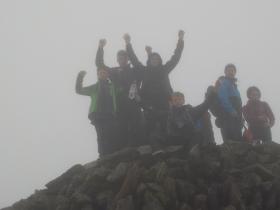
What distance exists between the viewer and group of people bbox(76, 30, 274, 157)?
16578mm

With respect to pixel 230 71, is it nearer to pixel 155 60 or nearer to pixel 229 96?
pixel 229 96

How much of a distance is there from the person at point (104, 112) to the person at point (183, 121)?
246 centimetres

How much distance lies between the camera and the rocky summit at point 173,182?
43.1 feet

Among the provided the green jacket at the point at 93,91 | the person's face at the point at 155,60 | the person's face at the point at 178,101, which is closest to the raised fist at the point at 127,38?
the person's face at the point at 155,60

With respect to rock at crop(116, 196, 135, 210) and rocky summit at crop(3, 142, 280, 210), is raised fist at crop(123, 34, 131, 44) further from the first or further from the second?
rock at crop(116, 196, 135, 210)

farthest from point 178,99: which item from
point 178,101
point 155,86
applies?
point 155,86

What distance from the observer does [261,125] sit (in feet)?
56.7

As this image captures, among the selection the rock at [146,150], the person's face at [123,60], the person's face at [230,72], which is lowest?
the rock at [146,150]

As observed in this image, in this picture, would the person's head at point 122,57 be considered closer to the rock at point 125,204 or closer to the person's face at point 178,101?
the person's face at point 178,101

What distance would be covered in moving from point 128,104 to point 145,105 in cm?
122

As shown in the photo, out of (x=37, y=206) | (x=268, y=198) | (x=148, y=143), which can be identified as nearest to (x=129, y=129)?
(x=148, y=143)

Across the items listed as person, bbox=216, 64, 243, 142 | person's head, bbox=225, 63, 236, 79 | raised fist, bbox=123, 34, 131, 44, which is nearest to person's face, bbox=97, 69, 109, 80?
raised fist, bbox=123, 34, 131, 44

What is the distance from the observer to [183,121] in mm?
14883

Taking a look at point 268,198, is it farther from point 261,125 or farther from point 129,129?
point 129,129
